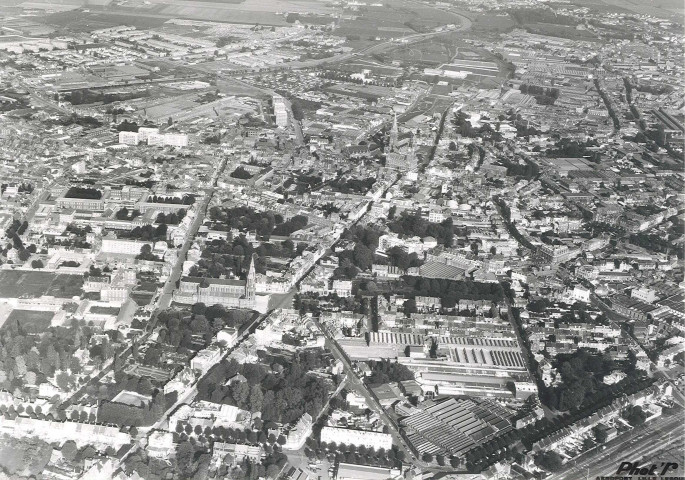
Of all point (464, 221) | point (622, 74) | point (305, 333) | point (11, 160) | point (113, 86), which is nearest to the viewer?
point (305, 333)

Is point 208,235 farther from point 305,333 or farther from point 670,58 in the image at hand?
point 670,58

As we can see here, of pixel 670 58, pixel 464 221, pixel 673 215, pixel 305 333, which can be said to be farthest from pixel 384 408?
pixel 670 58

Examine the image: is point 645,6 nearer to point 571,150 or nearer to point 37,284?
point 571,150

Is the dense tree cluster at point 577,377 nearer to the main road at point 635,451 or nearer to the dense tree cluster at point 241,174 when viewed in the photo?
the main road at point 635,451

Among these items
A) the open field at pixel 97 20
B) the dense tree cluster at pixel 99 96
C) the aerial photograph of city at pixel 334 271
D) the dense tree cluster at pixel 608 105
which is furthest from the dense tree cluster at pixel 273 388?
the open field at pixel 97 20

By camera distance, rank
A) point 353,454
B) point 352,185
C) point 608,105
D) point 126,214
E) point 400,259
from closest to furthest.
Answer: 1. point 353,454
2. point 400,259
3. point 126,214
4. point 352,185
5. point 608,105

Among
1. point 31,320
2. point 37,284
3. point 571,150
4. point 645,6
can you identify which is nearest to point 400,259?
point 37,284

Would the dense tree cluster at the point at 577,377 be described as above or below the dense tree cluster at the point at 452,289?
above
